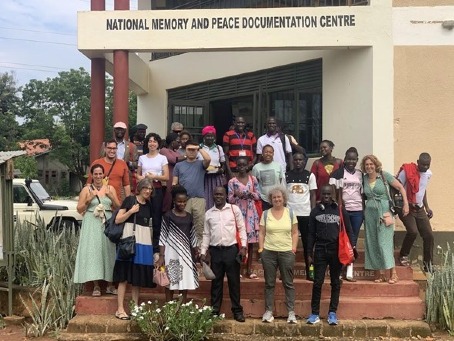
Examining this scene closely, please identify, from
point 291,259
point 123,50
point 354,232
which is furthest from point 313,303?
point 123,50

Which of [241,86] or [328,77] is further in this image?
[241,86]

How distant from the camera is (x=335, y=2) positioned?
9.44m

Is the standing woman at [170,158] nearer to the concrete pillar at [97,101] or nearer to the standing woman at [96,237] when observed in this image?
the standing woman at [96,237]

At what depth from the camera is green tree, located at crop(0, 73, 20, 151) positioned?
36281mm

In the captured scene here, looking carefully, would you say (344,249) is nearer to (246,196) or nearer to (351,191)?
(351,191)

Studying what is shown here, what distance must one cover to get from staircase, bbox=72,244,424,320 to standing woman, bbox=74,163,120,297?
0.37 m

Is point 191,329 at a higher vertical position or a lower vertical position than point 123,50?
lower

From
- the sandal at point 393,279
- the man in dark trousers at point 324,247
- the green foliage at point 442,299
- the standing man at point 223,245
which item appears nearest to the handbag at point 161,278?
the standing man at point 223,245

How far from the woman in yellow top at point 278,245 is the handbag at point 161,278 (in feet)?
3.71

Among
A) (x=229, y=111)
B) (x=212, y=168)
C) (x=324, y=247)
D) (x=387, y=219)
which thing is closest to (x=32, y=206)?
(x=229, y=111)

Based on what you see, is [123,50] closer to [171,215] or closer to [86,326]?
[171,215]

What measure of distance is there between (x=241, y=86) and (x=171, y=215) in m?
5.55

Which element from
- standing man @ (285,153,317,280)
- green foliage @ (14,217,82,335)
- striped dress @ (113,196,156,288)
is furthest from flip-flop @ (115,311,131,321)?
standing man @ (285,153,317,280)

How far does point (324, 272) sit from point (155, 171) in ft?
7.96
